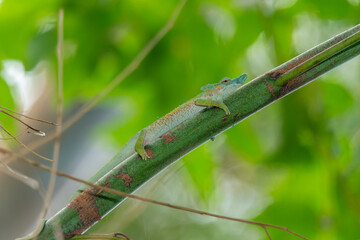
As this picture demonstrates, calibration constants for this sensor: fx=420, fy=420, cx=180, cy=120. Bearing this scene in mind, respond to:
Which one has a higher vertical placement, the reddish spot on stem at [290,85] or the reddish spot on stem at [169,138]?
the reddish spot on stem at [290,85]

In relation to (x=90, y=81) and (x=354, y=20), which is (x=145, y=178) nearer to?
(x=90, y=81)

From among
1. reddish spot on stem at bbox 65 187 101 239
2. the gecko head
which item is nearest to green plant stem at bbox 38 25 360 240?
reddish spot on stem at bbox 65 187 101 239

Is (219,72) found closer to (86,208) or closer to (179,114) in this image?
(179,114)

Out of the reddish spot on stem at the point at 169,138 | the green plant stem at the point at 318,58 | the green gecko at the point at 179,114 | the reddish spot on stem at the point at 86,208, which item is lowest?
the reddish spot on stem at the point at 86,208

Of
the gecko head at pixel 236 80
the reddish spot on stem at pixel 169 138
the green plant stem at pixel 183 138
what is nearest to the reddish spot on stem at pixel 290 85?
the green plant stem at pixel 183 138

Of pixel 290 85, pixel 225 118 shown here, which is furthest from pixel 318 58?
pixel 225 118

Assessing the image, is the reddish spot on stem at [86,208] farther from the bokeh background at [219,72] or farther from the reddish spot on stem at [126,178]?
the bokeh background at [219,72]

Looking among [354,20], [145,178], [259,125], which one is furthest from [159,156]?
[259,125]

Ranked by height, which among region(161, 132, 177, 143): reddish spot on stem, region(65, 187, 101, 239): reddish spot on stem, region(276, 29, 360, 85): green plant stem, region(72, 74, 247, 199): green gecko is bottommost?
region(65, 187, 101, 239): reddish spot on stem

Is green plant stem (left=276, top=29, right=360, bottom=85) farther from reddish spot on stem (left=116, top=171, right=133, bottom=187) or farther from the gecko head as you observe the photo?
the gecko head
